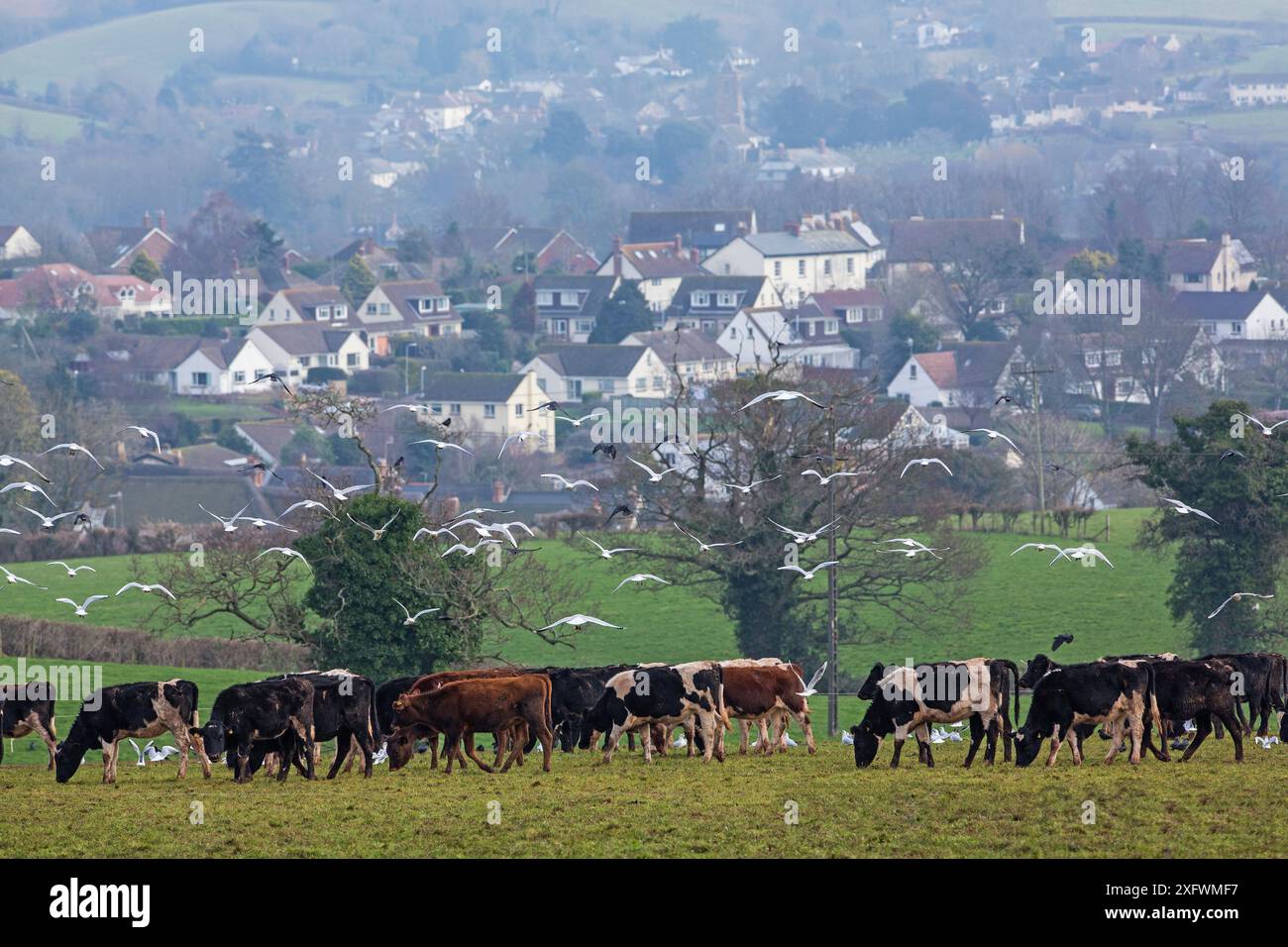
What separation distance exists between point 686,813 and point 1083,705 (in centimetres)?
633

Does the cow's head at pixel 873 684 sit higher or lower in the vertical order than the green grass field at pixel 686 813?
higher

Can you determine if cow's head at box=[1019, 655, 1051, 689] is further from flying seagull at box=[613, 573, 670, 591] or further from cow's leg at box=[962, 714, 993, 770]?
flying seagull at box=[613, 573, 670, 591]

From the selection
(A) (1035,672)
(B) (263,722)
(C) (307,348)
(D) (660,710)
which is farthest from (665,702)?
(C) (307,348)

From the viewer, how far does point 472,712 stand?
31.1 m

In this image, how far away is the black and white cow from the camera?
104ft

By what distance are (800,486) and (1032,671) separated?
27564mm

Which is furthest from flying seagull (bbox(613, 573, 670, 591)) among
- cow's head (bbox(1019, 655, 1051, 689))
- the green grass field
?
the green grass field

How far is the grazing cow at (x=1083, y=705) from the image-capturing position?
96.6ft

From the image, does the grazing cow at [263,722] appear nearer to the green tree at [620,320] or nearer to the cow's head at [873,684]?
the cow's head at [873,684]

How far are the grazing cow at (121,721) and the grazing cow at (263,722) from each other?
1.14 m

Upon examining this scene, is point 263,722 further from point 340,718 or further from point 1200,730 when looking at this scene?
point 1200,730

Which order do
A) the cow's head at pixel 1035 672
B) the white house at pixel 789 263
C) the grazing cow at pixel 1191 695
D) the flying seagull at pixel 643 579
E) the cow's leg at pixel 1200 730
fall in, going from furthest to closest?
1. the white house at pixel 789 263
2. the flying seagull at pixel 643 579
3. the cow's head at pixel 1035 672
4. the grazing cow at pixel 1191 695
5. the cow's leg at pixel 1200 730

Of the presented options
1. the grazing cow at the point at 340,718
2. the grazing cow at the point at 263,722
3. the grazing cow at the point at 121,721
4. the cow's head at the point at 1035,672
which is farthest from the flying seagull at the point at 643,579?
the grazing cow at the point at 263,722
